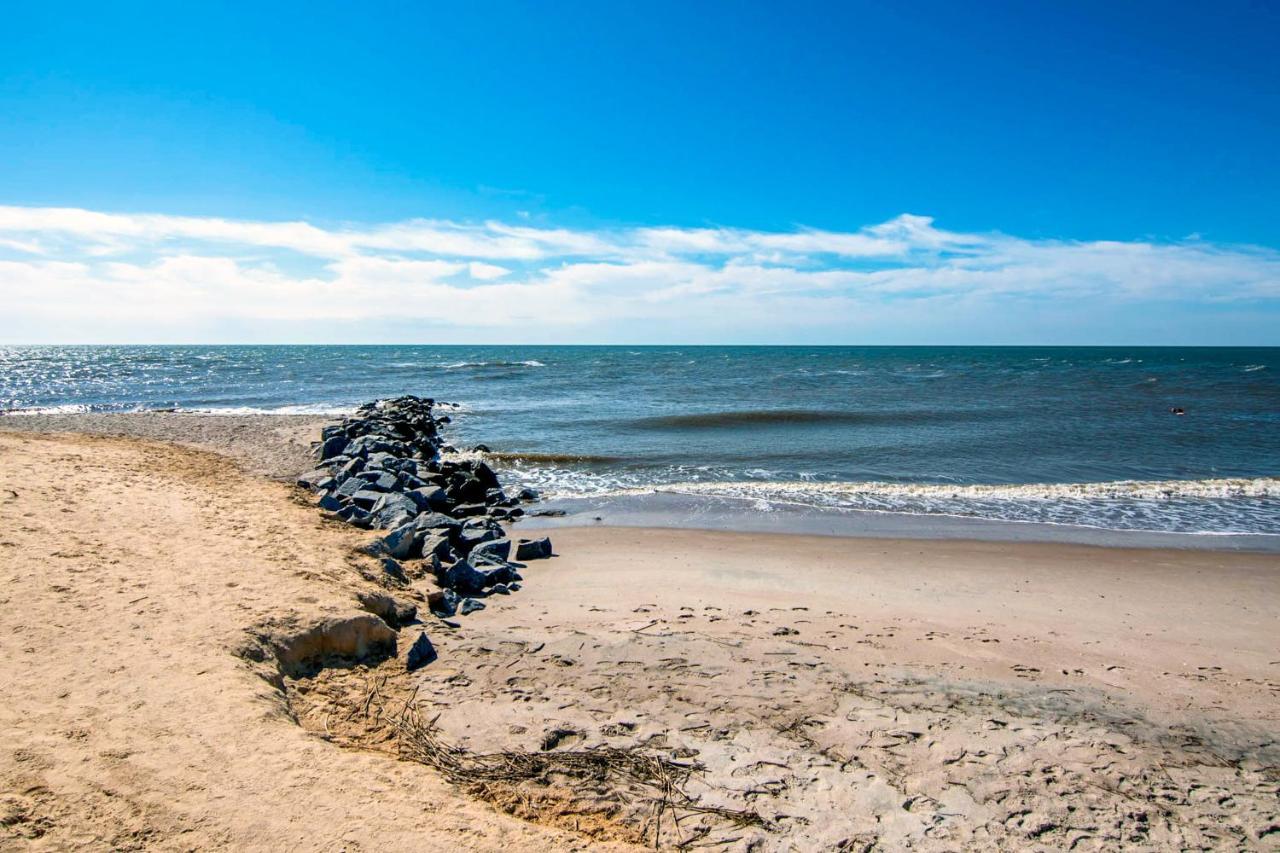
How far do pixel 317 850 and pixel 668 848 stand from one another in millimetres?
1594

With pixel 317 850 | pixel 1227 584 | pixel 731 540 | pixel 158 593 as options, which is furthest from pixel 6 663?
pixel 1227 584

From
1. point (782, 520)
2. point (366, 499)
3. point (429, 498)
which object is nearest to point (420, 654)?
point (366, 499)

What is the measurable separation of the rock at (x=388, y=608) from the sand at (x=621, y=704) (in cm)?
25

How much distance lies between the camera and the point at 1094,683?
202 inches

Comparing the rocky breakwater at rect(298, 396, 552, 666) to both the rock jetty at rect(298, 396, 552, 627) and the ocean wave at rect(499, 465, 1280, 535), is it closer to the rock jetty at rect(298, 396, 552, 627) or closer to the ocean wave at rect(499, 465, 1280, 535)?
the rock jetty at rect(298, 396, 552, 627)

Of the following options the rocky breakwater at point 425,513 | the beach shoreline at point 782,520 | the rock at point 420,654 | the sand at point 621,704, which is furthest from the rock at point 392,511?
the rock at point 420,654

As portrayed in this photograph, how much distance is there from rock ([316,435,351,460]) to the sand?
728 cm

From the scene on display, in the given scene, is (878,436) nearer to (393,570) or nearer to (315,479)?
(315,479)

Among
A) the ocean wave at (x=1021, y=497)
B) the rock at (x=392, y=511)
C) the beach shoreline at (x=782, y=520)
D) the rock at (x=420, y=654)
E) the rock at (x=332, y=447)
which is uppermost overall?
the rock at (x=332, y=447)

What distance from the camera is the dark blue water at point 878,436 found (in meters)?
13.1

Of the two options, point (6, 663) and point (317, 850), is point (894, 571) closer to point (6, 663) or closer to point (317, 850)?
point (317, 850)

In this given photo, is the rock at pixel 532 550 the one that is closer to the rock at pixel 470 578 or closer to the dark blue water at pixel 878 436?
the rock at pixel 470 578

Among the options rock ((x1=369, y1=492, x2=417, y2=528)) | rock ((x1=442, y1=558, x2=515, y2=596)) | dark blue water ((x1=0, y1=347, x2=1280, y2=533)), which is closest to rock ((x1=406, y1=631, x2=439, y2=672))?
rock ((x1=442, y1=558, x2=515, y2=596))

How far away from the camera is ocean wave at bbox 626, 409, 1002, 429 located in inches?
965
